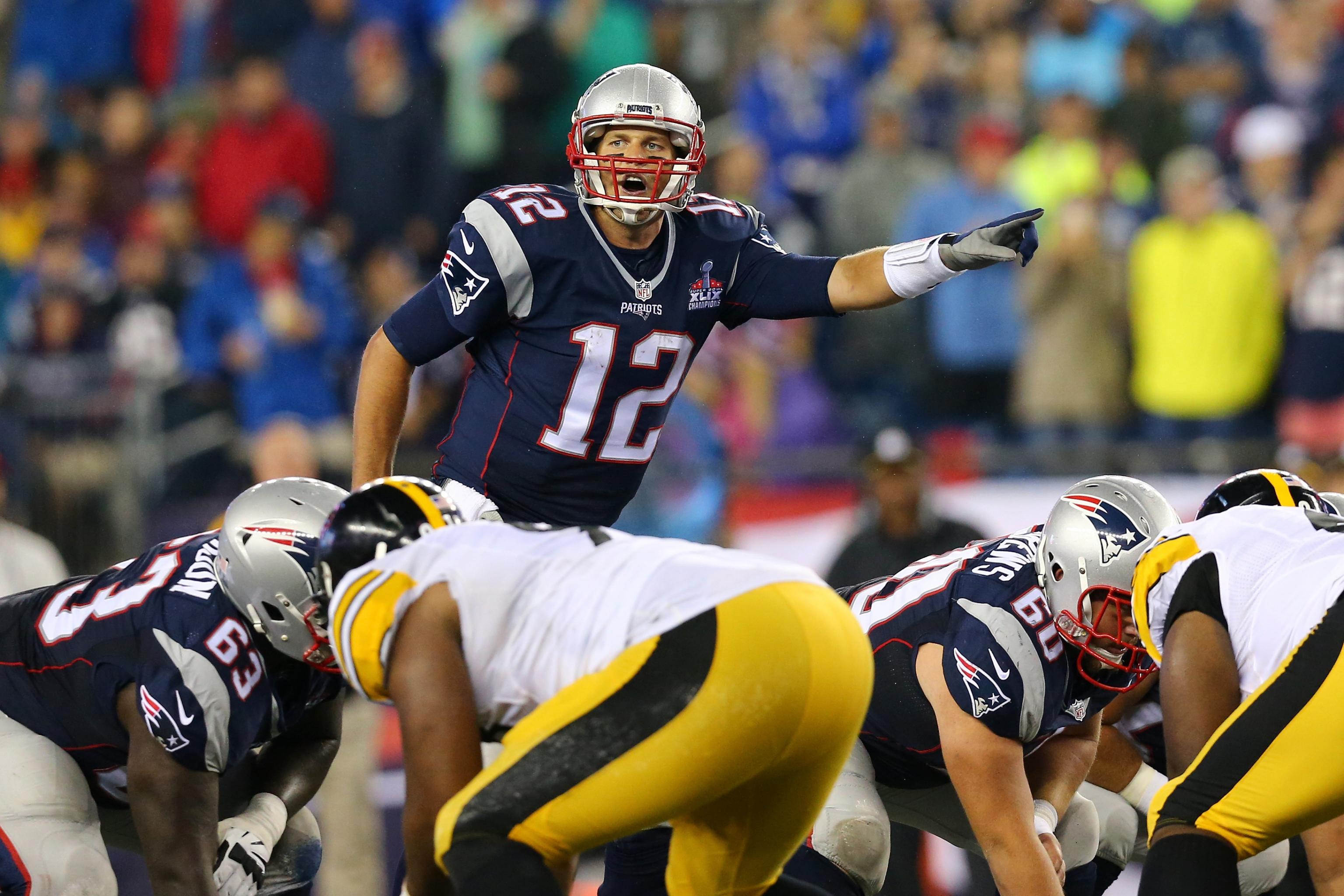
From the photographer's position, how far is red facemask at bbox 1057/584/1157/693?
4.57 m

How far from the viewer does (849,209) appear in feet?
31.6

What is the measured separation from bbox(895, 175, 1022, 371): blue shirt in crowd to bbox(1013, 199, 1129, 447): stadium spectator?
13 centimetres

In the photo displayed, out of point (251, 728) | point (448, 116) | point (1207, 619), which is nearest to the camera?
point (1207, 619)

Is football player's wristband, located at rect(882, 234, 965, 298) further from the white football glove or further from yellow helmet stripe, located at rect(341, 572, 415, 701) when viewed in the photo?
the white football glove

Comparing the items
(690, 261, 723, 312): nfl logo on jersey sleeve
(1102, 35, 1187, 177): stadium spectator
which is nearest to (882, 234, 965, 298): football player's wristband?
(690, 261, 723, 312): nfl logo on jersey sleeve

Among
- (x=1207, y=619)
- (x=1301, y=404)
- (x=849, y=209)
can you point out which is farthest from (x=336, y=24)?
(x=1207, y=619)

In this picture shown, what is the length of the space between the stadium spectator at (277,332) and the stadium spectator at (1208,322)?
166 inches

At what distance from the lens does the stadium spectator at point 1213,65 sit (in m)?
9.93

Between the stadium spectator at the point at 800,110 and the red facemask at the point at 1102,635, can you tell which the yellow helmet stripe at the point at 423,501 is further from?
the stadium spectator at the point at 800,110

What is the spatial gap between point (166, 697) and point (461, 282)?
4.58ft

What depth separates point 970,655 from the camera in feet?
15.3

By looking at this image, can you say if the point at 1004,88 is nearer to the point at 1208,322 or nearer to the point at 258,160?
the point at 1208,322

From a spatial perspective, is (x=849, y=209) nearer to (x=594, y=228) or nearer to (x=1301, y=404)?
(x=1301, y=404)

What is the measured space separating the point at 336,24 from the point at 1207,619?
8.07 meters
